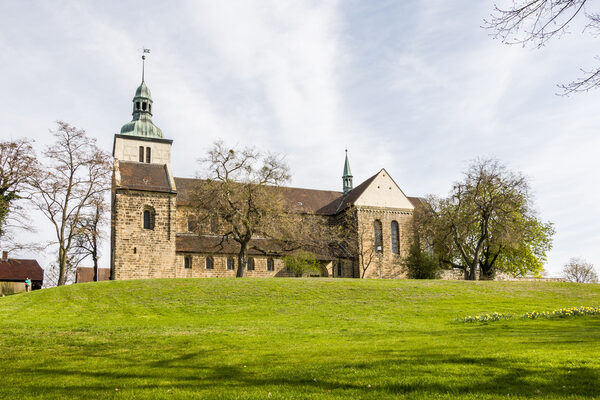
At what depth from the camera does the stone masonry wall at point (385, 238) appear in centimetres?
4734

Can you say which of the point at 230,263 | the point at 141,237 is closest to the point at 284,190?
the point at 230,263

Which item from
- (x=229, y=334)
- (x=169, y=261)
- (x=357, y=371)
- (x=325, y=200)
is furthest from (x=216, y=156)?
(x=357, y=371)

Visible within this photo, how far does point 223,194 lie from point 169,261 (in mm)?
8230

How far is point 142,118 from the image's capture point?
196 feet

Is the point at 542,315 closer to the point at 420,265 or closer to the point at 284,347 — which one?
the point at 284,347

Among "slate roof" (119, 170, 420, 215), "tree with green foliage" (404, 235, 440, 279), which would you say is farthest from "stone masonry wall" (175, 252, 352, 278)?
"tree with green foliage" (404, 235, 440, 279)

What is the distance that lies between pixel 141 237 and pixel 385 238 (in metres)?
23.4

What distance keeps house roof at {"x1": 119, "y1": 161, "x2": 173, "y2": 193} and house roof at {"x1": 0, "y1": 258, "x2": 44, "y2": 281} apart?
2242 cm

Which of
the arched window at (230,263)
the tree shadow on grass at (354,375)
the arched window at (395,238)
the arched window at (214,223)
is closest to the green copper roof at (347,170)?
the arched window at (395,238)

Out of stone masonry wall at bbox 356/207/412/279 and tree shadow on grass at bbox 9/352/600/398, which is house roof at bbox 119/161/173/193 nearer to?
stone masonry wall at bbox 356/207/412/279

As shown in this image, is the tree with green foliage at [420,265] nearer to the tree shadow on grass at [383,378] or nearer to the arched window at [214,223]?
the arched window at [214,223]

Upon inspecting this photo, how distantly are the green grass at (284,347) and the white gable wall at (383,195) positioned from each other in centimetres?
2281

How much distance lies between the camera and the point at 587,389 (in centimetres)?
654

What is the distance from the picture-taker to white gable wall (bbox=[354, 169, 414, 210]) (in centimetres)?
4893
